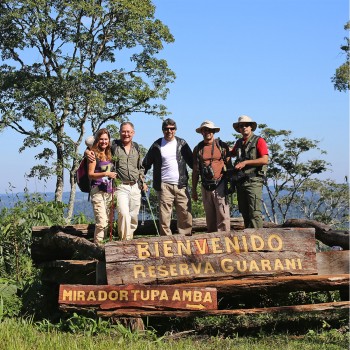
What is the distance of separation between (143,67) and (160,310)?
2659 cm

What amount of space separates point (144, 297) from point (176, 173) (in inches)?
74.7

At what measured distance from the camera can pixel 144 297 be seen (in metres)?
6.86

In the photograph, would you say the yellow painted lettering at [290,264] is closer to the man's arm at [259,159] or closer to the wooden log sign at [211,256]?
the wooden log sign at [211,256]

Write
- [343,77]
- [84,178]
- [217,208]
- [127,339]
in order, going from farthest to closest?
[343,77], [217,208], [84,178], [127,339]

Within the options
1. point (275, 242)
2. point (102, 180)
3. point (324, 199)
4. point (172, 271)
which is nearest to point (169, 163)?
point (102, 180)

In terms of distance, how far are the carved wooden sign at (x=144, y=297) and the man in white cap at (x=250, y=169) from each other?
4.58 feet

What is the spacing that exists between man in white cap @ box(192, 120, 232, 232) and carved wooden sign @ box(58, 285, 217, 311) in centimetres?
132

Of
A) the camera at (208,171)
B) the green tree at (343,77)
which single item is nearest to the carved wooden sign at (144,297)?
the camera at (208,171)

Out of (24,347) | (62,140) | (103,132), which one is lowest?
(24,347)

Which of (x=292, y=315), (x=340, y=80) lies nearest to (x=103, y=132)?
(x=292, y=315)

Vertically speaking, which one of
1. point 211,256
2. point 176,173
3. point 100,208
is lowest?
point 211,256

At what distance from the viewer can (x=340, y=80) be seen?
1053 inches

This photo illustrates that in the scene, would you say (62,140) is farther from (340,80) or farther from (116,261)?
(116,261)

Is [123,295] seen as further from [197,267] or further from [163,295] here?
[197,267]
